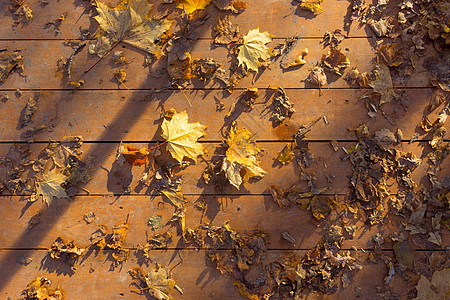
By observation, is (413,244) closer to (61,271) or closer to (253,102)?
(253,102)

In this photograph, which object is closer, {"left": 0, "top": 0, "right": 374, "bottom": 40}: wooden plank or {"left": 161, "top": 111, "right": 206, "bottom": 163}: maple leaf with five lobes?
{"left": 161, "top": 111, "right": 206, "bottom": 163}: maple leaf with five lobes

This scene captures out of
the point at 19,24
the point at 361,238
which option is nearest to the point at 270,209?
the point at 361,238

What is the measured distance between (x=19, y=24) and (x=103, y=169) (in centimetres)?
115

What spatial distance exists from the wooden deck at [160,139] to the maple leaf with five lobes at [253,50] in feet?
0.23

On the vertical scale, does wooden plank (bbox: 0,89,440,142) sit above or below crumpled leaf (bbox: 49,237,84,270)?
above

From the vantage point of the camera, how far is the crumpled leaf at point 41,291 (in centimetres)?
181

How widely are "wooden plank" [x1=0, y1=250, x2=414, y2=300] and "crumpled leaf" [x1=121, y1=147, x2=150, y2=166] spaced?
0.61 meters

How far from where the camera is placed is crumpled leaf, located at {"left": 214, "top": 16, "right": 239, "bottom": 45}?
1.91 metres

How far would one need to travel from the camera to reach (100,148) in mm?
1884

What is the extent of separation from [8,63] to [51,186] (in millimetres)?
881

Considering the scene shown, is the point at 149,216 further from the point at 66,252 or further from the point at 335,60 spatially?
the point at 335,60

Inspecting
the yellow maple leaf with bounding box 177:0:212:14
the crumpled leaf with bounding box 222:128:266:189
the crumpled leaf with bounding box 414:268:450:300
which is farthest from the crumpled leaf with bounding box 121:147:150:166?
the crumpled leaf with bounding box 414:268:450:300

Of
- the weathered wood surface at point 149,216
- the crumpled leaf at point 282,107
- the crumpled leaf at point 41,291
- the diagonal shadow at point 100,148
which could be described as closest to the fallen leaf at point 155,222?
the weathered wood surface at point 149,216

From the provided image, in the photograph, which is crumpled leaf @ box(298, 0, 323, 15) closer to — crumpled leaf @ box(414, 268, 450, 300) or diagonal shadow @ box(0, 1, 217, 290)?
diagonal shadow @ box(0, 1, 217, 290)
